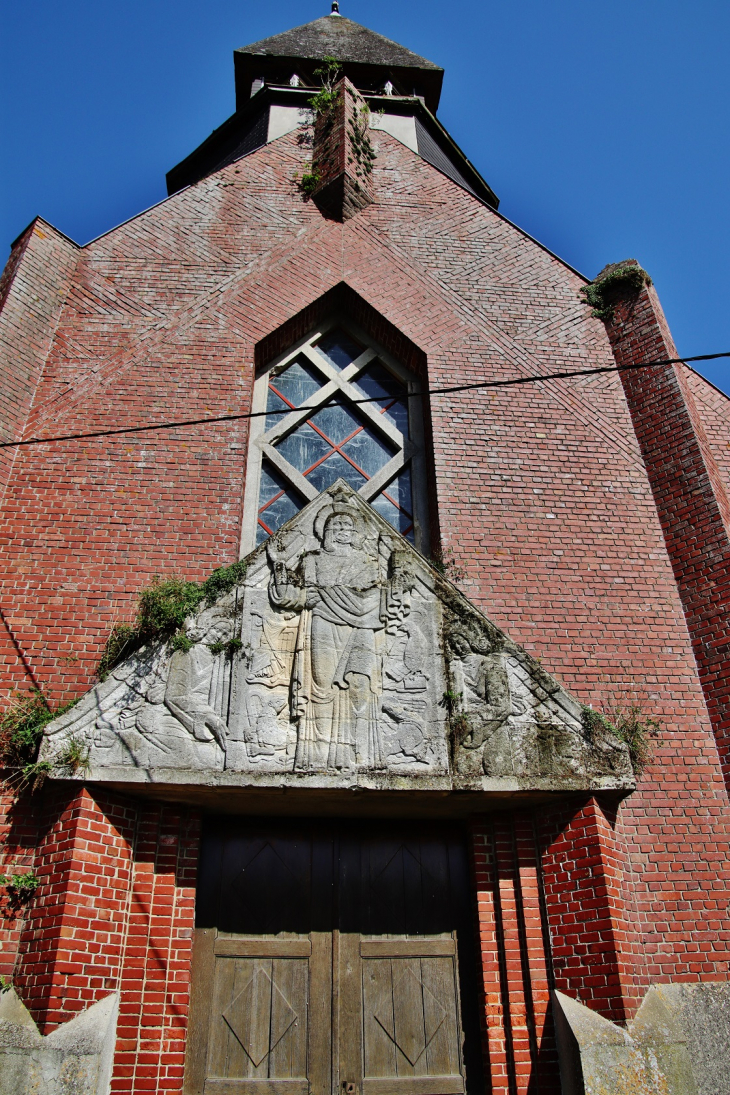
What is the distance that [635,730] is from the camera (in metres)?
6.37

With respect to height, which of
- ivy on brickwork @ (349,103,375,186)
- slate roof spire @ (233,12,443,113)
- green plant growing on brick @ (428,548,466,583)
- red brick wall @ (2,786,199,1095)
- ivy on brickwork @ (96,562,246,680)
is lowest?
red brick wall @ (2,786,199,1095)

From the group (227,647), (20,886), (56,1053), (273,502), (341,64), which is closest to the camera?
(56,1053)

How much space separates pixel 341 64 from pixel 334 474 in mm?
9195

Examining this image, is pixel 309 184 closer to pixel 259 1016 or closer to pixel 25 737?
pixel 25 737

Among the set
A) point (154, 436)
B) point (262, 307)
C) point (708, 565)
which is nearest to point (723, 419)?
point (708, 565)

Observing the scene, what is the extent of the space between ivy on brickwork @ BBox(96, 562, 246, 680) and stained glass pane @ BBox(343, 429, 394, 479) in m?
2.58

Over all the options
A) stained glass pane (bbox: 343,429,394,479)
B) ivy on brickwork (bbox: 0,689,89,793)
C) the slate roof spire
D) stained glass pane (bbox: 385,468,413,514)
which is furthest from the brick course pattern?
the slate roof spire

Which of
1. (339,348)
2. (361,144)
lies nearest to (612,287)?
(339,348)

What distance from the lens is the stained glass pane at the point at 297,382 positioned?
29.0ft

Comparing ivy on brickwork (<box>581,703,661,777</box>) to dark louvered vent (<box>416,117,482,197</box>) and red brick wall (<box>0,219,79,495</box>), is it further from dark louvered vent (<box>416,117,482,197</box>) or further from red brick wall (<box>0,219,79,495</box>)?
dark louvered vent (<box>416,117,482,197</box>)

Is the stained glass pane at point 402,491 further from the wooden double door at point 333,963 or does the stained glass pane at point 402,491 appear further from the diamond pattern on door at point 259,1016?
the diamond pattern on door at point 259,1016

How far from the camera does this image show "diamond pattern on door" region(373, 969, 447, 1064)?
564 centimetres

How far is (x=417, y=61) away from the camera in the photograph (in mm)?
14133

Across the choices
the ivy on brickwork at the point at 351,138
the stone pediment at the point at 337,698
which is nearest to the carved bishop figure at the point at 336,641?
the stone pediment at the point at 337,698
